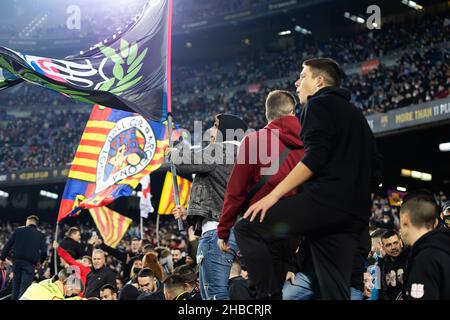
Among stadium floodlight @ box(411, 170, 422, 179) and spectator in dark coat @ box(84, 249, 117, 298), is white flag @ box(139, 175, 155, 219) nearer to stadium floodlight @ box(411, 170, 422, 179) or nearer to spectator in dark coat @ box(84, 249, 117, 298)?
spectator in dark coat @ box(84, 249, 117, 298)

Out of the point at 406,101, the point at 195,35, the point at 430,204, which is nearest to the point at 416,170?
the point at 406,101

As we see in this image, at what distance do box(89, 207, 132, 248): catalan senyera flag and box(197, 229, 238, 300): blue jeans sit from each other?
33.8ft

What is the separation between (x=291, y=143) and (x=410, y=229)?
89cm

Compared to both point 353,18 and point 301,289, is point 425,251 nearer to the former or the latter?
point 301,289

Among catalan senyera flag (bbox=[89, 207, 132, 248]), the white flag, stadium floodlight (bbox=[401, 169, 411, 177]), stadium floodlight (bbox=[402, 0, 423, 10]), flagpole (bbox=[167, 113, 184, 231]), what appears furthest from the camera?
stadium floodlight (bbox=[402, 0, 423, 10])

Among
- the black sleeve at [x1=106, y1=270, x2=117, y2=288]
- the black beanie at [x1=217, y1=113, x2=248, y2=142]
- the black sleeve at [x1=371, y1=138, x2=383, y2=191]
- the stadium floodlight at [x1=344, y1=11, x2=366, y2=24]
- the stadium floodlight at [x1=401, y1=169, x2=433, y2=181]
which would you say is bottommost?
the black sleeve at [x1=106, y1=270, x2=117, y2=288]

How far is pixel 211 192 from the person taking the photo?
4855 millimetres

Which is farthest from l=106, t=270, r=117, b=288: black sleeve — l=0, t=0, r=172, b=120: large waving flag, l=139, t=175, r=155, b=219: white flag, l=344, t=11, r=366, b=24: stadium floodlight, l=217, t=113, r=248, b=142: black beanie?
l=344, t=11, r=366, b=24: stadium floodlight

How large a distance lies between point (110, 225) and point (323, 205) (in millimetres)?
12199

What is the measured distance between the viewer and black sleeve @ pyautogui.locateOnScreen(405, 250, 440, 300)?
11.6 ft

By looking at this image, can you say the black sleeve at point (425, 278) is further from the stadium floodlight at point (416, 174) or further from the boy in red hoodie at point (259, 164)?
the stadium floodlight at point (416, 174)

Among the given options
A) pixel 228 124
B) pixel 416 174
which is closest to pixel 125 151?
pixel 228 124

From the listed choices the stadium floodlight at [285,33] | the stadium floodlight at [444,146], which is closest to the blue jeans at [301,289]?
the stadium floodlight at [444,146]

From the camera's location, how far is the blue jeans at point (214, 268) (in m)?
4.61
